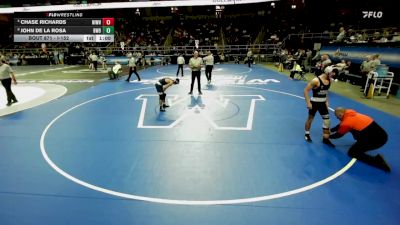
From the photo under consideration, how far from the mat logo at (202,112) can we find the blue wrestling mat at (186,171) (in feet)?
0.23

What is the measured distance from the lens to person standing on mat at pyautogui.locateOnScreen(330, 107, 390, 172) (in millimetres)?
5484

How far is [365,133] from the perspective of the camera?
5508 millimetres

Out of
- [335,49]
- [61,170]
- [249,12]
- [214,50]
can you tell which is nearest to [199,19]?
[249,12]

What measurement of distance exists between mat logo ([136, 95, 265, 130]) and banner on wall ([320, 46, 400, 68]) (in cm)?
643

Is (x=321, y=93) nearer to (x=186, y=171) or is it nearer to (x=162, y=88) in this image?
(x=186, y=171)

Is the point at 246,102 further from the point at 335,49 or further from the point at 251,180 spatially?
the point at 335,49

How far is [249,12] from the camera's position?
37875mm

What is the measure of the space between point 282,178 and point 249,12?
36.3 meters

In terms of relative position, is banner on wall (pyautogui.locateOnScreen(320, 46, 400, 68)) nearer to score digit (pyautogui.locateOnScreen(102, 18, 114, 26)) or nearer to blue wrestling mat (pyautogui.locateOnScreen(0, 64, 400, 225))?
blue wrestling mat (pyautogui.locateOnScreen(0, 64, 400, 225))

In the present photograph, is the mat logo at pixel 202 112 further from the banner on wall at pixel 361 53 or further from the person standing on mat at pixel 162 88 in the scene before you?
the banner on wall at pixel 361 53

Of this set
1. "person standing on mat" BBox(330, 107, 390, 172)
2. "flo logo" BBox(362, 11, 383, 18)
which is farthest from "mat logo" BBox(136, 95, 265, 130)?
"flo logo" BBox(362, 11, 383, 18)

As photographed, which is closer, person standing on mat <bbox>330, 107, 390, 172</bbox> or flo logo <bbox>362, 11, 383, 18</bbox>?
person standing on mat <bbox>330, 107, 390, 172</bbox>

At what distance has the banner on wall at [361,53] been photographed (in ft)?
41.8
